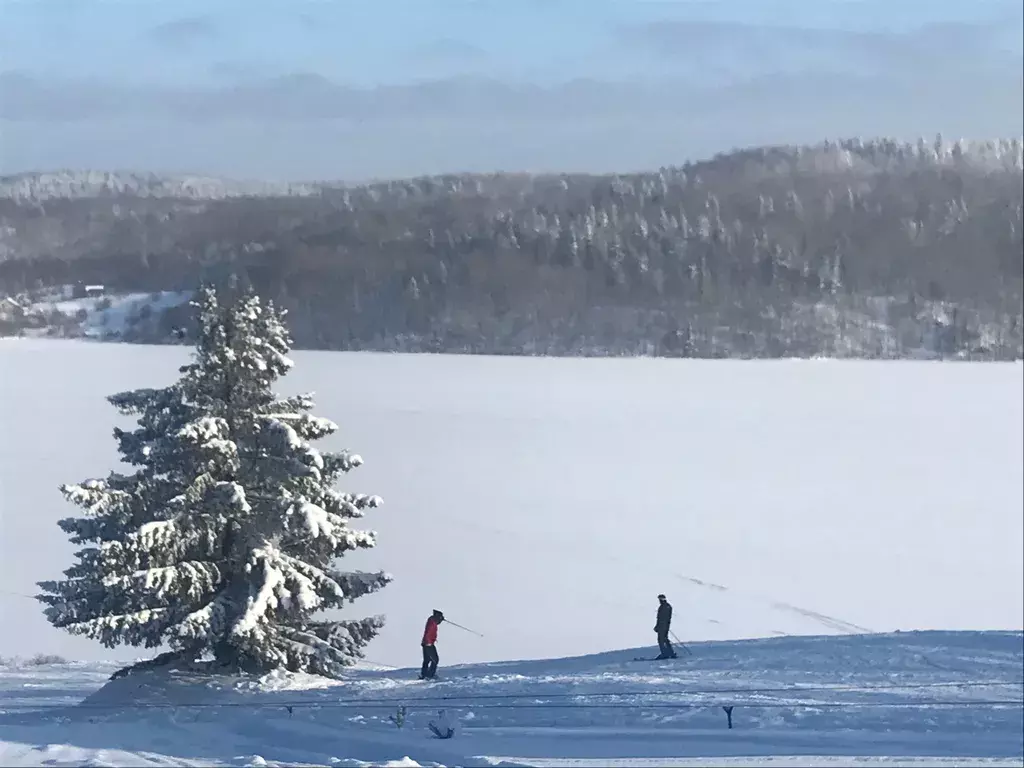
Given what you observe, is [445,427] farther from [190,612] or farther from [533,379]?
[190,612]

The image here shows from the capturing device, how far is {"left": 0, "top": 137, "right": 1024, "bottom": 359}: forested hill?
1436cm

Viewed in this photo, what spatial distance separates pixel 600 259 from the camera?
2606 cm

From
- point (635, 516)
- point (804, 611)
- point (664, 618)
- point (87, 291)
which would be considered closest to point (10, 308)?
point (87, 291)

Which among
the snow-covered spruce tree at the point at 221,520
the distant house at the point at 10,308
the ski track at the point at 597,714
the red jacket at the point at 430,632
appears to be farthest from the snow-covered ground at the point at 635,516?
the distant house at the point at 10,308

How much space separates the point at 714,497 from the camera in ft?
82.8

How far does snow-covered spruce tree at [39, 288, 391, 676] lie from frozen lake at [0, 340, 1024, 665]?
216cm

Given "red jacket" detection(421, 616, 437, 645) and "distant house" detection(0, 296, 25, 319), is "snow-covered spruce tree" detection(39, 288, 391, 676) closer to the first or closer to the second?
"red jacket" detection(421, 616, 437, 645)

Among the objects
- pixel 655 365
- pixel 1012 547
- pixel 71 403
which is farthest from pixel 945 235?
pixel 71 403

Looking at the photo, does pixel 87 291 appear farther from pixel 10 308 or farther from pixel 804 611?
pixel 804 611

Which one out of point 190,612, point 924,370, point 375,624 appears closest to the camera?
point 190,612

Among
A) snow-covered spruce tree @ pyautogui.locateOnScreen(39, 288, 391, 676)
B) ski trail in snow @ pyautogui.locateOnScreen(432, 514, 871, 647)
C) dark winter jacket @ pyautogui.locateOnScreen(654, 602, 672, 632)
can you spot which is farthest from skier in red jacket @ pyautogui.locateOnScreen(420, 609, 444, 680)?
ski trail in snow @ pyautogui.locateOnScreen(432, 514, 871, 647)

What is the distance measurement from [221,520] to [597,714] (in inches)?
143

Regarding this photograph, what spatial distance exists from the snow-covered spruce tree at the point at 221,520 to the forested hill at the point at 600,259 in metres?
3.92

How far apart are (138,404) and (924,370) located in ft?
52.2
